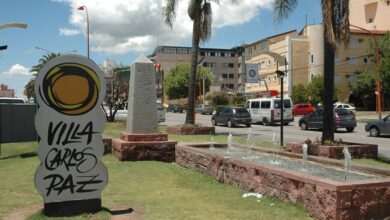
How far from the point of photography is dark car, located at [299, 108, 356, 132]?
30.8 meters

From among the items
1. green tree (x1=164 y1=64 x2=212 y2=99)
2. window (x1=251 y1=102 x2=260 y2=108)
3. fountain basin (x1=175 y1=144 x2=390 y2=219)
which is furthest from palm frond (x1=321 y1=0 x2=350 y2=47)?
green tree (x1=164 y1=64 x2=212 y2=99)

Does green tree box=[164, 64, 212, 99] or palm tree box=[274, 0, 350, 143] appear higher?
green tree box=[164, 64, 212, 99]

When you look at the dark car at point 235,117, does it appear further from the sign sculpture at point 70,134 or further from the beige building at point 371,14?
the beige building at point 371,14

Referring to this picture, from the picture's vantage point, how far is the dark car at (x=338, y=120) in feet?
101

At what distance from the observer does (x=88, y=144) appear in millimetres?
7156

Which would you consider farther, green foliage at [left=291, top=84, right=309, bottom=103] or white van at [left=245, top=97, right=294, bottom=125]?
green foliage at [left=291, top=84, right=309, bottom=103]

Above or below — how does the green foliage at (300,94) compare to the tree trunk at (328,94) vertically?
above

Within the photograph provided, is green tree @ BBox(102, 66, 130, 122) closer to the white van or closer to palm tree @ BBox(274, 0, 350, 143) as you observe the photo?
the white van

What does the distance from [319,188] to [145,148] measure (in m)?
7.11

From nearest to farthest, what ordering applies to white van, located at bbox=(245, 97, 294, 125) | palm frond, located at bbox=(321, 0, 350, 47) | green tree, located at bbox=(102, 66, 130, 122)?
palm frond, located at bbox=(321, 0, 350, 47), green tree, located at bbox=(102, 66, 130, 122), white van, located at bbox=(245, 97, 294, 125)

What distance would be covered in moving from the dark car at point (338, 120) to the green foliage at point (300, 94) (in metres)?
33.2

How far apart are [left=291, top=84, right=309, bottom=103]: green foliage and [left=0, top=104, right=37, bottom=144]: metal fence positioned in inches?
2064

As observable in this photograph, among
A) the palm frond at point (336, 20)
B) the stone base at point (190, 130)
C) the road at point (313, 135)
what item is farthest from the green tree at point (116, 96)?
→ the palm frond at point (336, 20)

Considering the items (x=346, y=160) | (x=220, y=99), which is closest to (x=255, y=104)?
(x=346, y=160)
